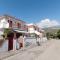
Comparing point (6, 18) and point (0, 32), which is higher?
point (6, 18)

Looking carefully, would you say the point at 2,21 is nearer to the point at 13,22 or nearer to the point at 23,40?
the point at 13,22

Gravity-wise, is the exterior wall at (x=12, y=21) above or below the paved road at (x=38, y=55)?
above

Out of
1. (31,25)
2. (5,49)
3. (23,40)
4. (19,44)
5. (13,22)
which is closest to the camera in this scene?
(5,49)

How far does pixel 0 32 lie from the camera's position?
27.4m

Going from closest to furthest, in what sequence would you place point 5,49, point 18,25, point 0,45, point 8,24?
point 0,45 < point 5,49 < point 8,24 < point 18,25

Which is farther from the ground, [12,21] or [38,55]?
[12,21]

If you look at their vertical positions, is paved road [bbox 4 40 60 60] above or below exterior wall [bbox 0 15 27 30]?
below

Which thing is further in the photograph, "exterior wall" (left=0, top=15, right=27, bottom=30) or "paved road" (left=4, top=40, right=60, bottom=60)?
"exterior wall" (left=0, top=15, right=27, bottom=30)

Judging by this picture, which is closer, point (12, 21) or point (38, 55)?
point (38, 55)

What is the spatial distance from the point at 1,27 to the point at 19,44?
27.0ft

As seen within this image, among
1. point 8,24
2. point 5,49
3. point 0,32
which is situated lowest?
point 5,49

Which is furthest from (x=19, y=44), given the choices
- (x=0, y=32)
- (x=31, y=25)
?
(x=31, y=25)

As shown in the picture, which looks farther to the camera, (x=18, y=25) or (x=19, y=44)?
(x=18, y=25)

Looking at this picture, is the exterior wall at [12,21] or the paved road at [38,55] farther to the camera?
the exterior wall at [12,21]
